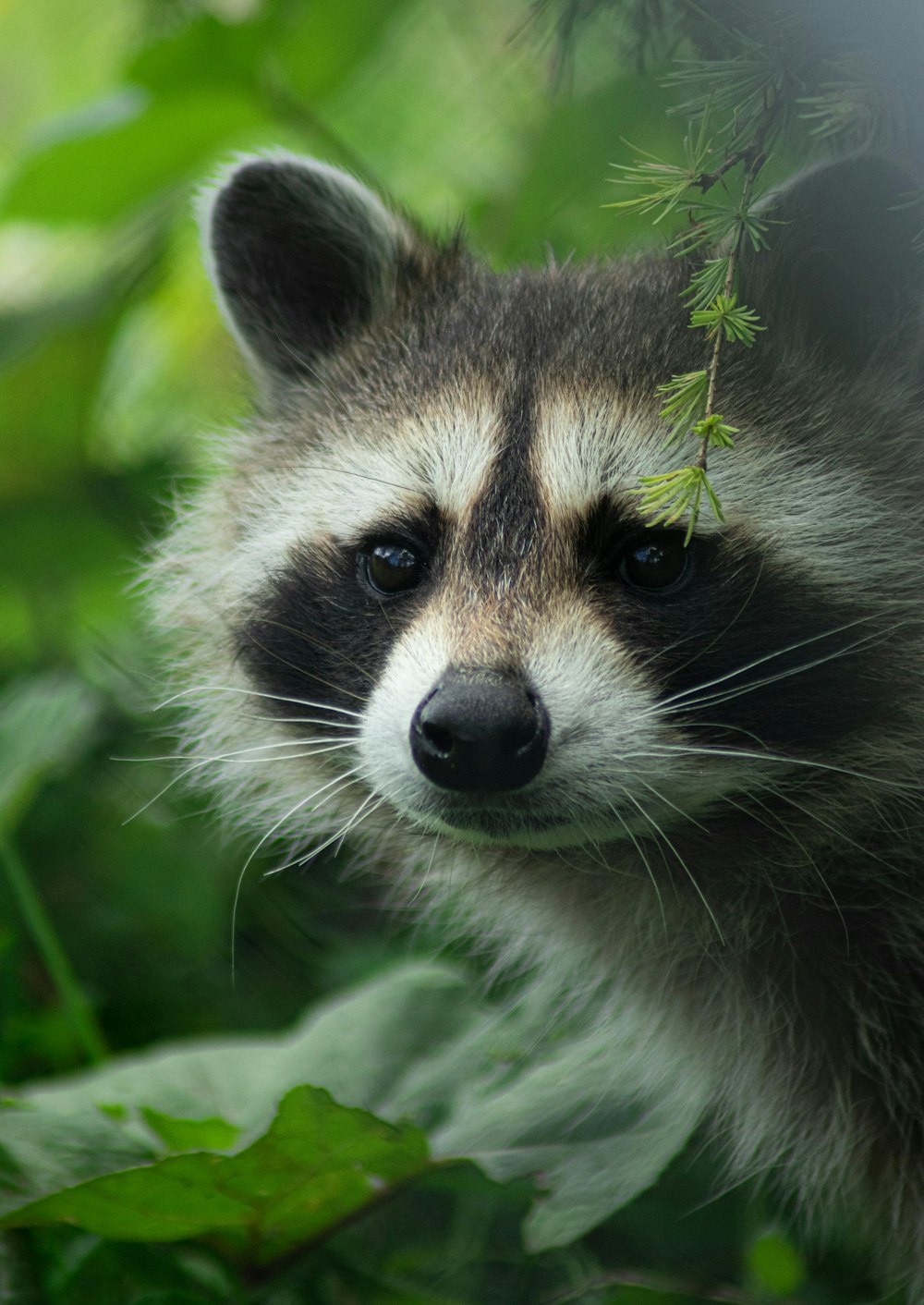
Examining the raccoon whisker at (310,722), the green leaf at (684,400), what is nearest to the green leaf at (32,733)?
the raccoon whisker at (310,722)

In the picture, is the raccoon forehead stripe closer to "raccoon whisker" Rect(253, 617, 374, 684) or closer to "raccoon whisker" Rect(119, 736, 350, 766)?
"raccoon whisker" Rect(253, 617, 374, 684)

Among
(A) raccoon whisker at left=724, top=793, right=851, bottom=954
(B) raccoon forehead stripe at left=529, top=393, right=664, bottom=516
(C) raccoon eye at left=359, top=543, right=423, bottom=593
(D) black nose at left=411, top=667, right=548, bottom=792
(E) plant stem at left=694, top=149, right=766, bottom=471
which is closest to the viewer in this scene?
(E) plant stem at left=694, top=149, right=766, bottom=471

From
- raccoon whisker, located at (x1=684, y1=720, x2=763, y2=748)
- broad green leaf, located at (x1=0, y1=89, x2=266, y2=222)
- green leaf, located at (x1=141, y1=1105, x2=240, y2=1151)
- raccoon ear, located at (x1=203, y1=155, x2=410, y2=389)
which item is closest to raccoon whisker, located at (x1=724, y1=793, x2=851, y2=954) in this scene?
raccoon whisker, located at (x1=684, y1=720, x2=763, y2=748)

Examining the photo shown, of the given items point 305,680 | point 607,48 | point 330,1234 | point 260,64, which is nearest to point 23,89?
point 260,64

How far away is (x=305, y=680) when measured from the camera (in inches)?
117

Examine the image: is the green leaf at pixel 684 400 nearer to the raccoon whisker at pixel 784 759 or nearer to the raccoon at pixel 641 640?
the raccoon at pixel 641 640

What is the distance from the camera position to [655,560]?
2.54 metres

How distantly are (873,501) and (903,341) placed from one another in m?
0.37

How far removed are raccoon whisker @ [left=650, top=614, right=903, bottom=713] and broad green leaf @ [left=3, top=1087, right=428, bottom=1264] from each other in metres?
0.99

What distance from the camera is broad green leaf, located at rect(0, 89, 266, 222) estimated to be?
14.2ft

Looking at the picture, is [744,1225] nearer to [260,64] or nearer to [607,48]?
[607,48]

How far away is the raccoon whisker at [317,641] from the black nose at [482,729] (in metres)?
0.42

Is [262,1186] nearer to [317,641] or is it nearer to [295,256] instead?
[317,641]

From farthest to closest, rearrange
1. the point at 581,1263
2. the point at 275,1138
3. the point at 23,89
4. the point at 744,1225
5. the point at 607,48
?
the point at 23,89 → the point at 607,48 → the point at 744,1225 → the point at 581,1263 → the point at 275,1138
